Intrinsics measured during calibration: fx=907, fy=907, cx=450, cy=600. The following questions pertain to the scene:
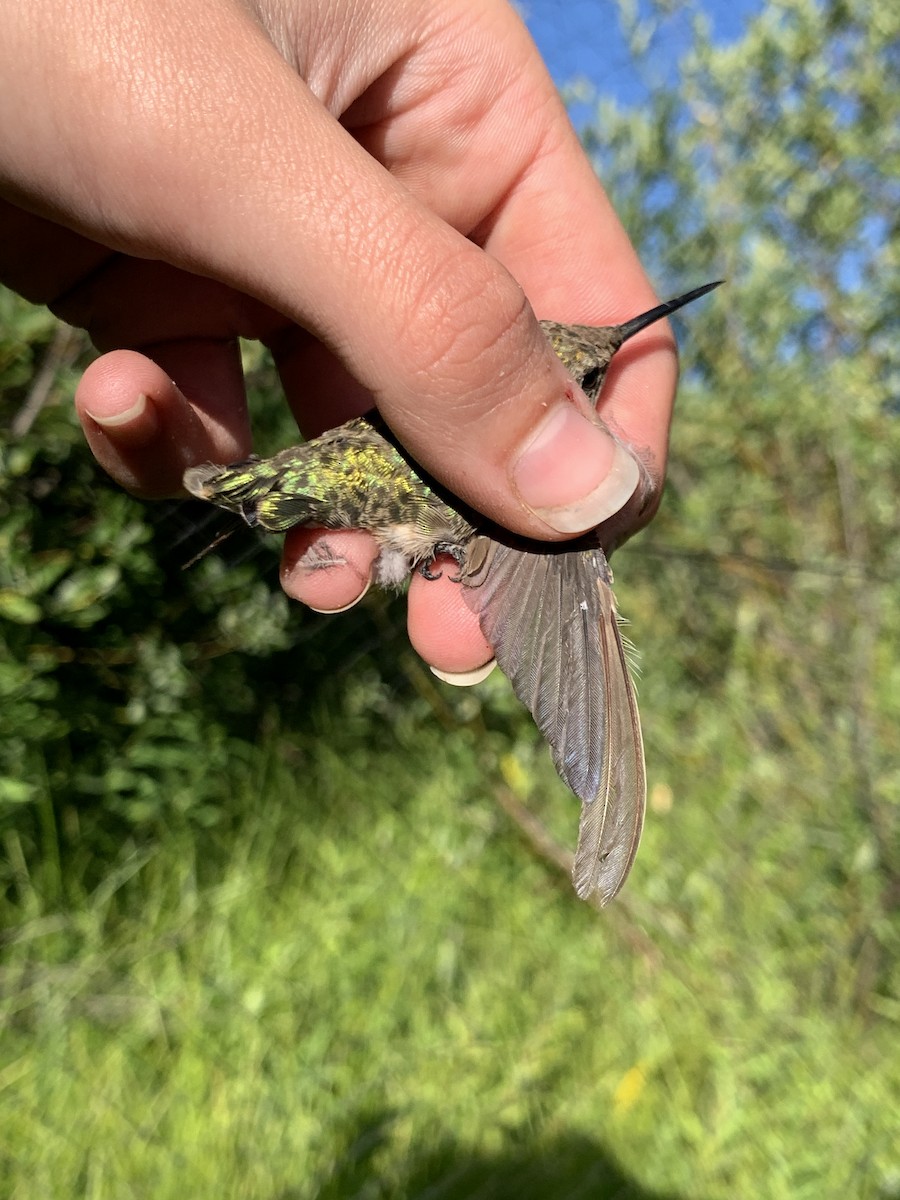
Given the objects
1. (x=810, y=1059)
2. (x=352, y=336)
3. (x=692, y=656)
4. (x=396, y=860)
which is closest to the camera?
(x=352, y=336)

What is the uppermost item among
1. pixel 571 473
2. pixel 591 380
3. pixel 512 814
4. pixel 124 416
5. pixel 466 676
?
pixel 124 416

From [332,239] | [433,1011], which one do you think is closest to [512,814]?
[433,1011]

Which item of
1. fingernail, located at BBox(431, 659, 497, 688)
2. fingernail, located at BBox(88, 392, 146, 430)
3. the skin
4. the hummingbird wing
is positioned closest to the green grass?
fingernail, located at BBox(431, 659, 497, 688)

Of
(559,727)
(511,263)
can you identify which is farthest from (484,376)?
(511,263)

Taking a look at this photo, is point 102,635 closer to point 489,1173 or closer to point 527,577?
point 527,577

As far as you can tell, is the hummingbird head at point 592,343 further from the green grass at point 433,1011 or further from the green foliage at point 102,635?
the green grass at point 433,1011

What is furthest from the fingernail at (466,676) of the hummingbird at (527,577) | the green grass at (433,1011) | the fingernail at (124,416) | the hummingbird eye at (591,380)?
the green grass at (433,1011)

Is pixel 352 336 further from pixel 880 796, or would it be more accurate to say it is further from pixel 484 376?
pixel 880 796
